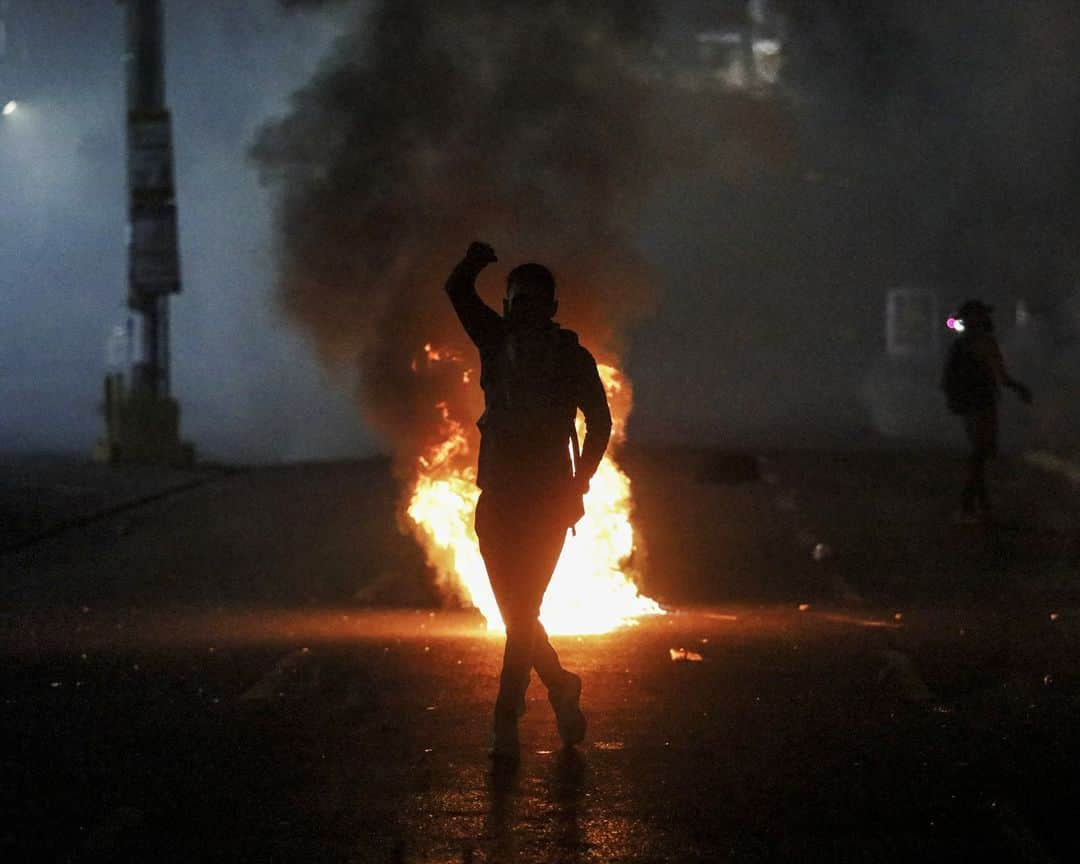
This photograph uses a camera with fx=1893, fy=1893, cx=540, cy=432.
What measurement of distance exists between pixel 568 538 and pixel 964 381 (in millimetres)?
6680

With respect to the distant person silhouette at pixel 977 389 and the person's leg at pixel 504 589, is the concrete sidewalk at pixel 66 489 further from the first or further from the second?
the person's leg at pixel 504 589

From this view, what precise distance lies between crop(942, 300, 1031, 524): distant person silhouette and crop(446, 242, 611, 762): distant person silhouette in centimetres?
1058

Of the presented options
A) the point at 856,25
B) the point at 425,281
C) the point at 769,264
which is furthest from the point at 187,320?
the point at 425,281

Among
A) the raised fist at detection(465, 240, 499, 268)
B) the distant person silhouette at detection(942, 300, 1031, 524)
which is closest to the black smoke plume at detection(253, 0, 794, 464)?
the distant person silhouette at detection(942, 300, 1031, 524)

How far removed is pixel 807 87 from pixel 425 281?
106 ft

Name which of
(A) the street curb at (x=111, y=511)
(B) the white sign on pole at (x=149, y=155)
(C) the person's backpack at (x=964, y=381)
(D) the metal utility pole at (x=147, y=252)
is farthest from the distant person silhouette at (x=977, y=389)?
(B) the white sign on pole at (x=149, y=155)

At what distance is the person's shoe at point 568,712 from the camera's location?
7.07 meters

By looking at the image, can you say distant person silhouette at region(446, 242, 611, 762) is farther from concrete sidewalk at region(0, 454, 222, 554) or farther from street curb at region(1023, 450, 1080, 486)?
street curb at region(1023, 450, 1080, 486)

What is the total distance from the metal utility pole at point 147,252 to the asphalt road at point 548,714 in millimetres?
9780

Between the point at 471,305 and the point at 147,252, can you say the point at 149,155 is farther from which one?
the point at 471,305

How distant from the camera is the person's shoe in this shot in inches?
279

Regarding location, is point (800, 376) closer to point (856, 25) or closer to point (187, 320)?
point (856, 25)

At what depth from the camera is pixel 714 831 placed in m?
5.88

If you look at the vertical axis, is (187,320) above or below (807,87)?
below
